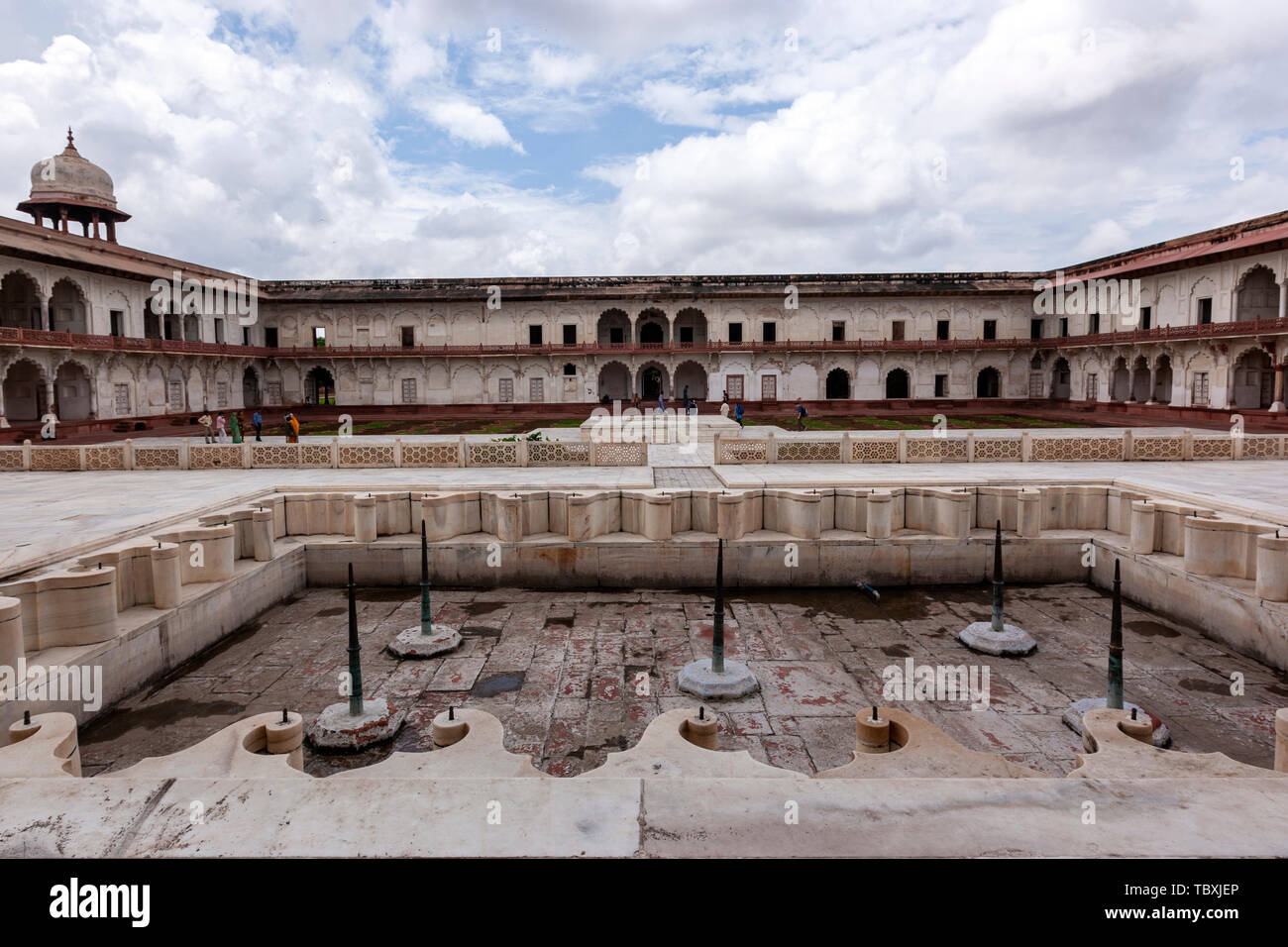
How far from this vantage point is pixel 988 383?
38938mm

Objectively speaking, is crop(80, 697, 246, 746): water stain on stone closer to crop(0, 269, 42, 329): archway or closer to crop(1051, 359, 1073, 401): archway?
crop(0, 269, 42, 329): archway

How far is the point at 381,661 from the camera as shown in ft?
24.0

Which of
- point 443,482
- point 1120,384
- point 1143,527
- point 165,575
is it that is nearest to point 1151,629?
point 1143,527

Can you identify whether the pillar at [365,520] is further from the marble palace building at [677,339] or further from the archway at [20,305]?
the marble palace building at [677,339]

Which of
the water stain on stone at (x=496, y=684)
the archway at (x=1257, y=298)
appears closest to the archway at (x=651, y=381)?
the archway at (x=1257, y=298)

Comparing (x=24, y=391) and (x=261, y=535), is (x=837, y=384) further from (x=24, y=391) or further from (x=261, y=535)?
(x=261, y=535)

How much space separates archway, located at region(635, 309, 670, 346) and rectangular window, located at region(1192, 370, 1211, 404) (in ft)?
72.4

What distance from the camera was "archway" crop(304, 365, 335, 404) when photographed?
38031 mm

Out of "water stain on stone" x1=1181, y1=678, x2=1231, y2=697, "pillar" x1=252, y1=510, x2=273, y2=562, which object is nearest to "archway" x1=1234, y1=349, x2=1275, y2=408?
"water stain on stone" x1=1181, y1=678, x2=1231, y2=697

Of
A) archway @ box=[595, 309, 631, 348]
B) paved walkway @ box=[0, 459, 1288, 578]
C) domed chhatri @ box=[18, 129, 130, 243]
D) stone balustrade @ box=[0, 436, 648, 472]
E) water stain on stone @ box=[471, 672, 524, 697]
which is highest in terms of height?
domed chhatri @ box=[18, 129, 130, 243]

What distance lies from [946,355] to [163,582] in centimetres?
3686

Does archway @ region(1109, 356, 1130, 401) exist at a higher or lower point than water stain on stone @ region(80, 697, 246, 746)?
higher

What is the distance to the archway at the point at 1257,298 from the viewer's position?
87.4 feet
